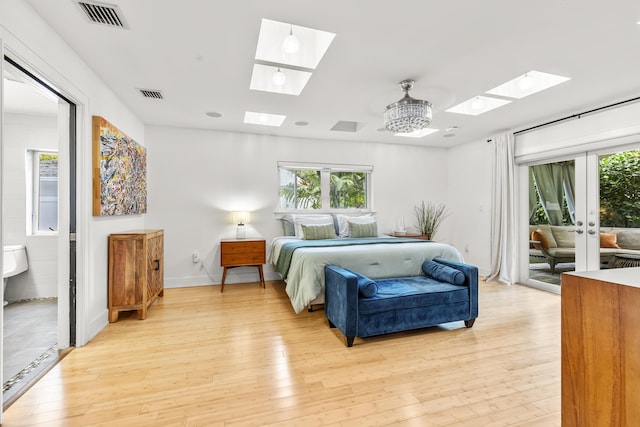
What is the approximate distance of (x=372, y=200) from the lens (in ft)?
17.6

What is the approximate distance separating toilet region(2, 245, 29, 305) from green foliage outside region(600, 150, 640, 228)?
23.1 feet

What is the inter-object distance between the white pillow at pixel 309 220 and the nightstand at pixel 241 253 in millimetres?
588

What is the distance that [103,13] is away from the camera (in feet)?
6.21

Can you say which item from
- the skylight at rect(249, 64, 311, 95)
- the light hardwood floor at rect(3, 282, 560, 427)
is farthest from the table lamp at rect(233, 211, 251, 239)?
the skylight at rect(249, 64, 311, 95)

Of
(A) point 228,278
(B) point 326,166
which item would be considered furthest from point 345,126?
(A) point 228,278

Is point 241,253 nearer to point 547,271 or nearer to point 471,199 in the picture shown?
point 471,199

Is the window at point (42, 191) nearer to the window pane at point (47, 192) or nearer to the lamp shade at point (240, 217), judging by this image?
the window pane at point (47, 192)

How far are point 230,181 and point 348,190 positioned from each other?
2.12 meters

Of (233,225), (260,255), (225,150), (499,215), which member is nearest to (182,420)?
→ (260,255)

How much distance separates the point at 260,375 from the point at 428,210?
4.68 m

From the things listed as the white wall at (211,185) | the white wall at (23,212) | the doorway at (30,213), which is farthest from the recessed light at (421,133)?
the white wall at (23,212)

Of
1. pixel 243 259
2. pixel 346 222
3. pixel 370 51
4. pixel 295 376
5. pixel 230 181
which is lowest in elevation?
pixel 295 376

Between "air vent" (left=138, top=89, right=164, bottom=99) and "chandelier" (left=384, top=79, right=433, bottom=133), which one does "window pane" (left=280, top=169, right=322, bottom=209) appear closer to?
"air vent" (left=138, top=89, right=164, bottom=99)

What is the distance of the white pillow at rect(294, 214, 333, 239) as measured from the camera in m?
4.41
